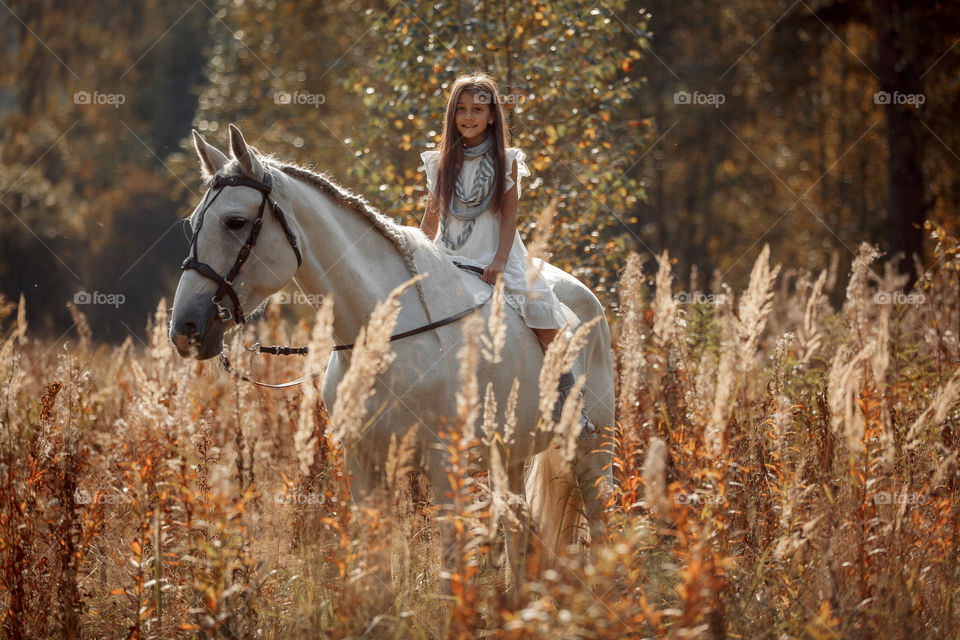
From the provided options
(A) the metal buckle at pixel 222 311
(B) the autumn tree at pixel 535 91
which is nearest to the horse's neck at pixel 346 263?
(A) the metal buckle at pixel 222 311

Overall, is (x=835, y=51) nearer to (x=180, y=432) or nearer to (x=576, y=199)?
(x=576, y=199)

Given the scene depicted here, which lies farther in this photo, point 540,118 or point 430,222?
point 540,118

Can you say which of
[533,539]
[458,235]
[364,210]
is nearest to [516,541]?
[533,539]

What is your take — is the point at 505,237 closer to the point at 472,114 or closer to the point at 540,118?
the point at 472,114

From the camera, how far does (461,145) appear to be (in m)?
4.14

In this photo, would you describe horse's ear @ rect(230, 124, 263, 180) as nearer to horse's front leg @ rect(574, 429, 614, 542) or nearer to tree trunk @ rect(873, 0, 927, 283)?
horse's front leg @ rect(574, 429, 614, 542)

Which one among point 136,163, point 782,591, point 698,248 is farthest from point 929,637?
point 136,163

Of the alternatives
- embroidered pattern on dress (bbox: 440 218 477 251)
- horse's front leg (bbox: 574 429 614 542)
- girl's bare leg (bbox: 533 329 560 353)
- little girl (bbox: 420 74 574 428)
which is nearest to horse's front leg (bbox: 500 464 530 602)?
horse's front leg (bbox: 574 429 614 542)

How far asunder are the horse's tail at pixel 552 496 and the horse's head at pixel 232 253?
5.28 ft

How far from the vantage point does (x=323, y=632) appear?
308cm

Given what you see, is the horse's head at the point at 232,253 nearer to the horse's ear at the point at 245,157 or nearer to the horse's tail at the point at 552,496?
the horse's ear at the point at 245,157

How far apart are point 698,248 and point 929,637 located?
2115 cm

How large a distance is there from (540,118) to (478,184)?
4600mm

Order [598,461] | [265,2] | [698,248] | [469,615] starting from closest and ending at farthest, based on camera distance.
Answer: [469,615] → [598,461] → [265,2] → [698,248]
